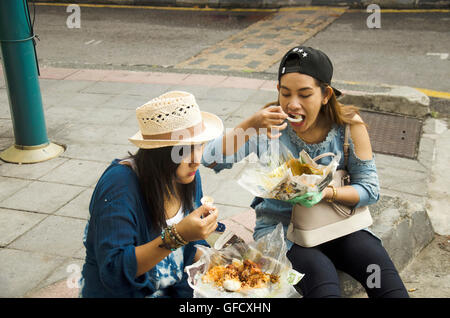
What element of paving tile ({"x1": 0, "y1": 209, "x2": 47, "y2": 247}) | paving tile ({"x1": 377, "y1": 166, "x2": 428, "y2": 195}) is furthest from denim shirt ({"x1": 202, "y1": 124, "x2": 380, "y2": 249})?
paving tile ({"x1": 377, "y1": 166, "x2": 428, "y2": 195})

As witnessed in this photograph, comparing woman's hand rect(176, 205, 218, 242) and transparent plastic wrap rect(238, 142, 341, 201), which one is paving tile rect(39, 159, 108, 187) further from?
woman's hand rect(176, 205, 218, 242)

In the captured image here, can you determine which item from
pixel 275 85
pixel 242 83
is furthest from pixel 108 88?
pixel 275 85

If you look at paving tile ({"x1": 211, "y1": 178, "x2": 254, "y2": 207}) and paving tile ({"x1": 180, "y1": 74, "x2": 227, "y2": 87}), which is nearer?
paving tile ({"x1": 211, "y1": 178, "x2": 254, "y2": 207})

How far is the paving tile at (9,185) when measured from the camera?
14.2 ft

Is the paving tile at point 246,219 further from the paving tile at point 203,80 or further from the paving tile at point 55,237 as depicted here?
the paving tile at point 203,80

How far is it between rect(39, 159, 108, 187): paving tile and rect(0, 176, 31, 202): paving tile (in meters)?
0.17

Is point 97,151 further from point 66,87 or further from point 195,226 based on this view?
point 195,226

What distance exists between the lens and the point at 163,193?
219 centimetres

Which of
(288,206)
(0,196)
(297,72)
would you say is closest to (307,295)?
(288,206)

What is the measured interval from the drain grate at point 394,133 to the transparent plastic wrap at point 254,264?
3171 millimetres

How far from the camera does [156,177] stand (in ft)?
7.05

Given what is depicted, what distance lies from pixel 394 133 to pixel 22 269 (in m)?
4.02

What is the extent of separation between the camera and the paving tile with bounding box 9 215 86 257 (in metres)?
3.57

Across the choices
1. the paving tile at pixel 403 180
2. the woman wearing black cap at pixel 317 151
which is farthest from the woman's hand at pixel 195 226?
the paving tile at pixel 403 180
